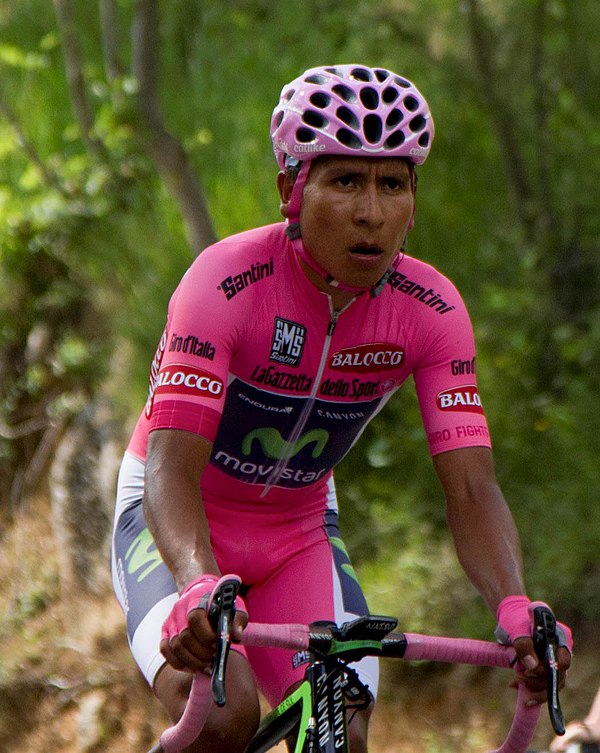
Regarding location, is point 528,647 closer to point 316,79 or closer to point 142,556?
point 142,556

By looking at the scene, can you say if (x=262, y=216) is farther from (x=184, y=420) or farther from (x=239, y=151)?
(x=184, y=420)

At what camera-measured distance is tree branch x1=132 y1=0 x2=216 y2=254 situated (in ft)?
22.8

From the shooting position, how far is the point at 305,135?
3.13m

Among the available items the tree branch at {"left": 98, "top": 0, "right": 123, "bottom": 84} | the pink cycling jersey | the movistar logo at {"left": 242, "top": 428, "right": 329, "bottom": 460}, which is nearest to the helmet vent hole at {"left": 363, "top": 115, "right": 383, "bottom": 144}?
the pink cycling jersey

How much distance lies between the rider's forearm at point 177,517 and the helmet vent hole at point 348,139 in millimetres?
946

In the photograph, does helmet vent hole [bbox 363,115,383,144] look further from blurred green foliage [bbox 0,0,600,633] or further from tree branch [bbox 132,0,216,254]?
tree branch [bbox 132,0,216,254]

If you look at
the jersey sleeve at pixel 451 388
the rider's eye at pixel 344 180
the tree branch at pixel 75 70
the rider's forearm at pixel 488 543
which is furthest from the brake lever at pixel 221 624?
the tree branch at pixel 75 70

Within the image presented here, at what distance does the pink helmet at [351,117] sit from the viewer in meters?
3.06

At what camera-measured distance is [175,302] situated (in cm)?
317

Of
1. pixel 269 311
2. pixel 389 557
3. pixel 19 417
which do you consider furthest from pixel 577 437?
pixel 19 417

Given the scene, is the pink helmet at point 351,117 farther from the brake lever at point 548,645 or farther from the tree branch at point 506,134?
the tree branch at point 506,134

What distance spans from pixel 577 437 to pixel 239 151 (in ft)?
11.4

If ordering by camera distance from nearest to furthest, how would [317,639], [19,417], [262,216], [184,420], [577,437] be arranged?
[317,639], [184,420], [577,437], [262,216], [19,417]

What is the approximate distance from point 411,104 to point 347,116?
9.6 inches
